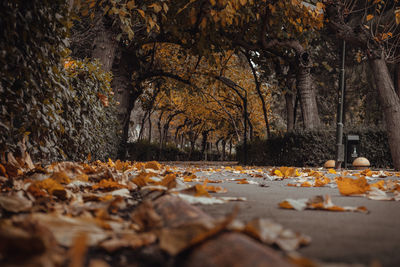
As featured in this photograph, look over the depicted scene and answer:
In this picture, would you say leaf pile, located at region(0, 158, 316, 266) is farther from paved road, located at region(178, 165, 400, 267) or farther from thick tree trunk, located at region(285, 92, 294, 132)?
thick tree trunk, located at region(285, 92, 294, 132)

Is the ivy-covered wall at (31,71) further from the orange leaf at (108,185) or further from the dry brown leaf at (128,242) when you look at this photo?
the dry brown leaf at (128,242)

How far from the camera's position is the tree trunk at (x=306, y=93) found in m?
12.5

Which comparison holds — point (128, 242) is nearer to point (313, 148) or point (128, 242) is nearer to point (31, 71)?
point (31, 71)

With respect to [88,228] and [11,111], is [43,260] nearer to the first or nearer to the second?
[88,228]

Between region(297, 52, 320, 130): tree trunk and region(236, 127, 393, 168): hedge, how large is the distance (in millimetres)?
819

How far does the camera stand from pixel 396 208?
2.14 metres

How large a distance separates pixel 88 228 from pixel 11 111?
2.29 metres

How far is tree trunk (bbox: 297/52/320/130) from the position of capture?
12.5 meters

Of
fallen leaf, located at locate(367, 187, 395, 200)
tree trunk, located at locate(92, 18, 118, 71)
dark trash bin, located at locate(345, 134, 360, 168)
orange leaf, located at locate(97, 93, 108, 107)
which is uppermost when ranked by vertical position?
tree trunk, located at locate(92, 18, 118, 71)

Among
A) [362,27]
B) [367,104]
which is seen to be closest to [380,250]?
[362,27]

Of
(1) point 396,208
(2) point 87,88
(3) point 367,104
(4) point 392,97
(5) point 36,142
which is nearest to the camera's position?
(1) point 396,208

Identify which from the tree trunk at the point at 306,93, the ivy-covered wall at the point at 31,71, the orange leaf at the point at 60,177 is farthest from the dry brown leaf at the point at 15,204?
the tree trunk at the point at 306,93

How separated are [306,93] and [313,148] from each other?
2.15 meters

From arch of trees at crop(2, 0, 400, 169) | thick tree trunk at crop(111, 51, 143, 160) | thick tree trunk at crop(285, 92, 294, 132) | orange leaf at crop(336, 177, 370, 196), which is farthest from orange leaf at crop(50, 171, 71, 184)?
thick tree trunk at crop(285, 92, 294, 132)
